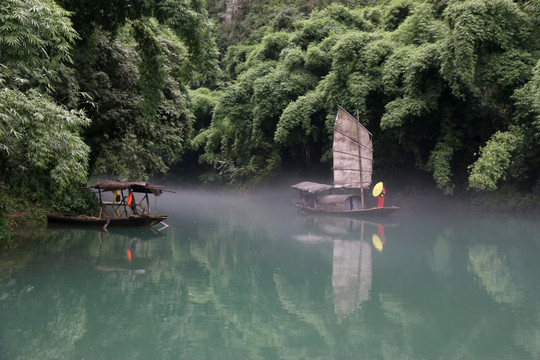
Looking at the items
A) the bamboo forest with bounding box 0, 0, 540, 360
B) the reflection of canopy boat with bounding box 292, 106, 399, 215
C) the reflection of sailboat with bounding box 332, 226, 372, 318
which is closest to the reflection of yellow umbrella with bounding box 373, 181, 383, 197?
the bamboo forest with bounding box 0, 0, 540, 360

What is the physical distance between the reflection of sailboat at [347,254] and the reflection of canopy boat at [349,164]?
22.8 inches

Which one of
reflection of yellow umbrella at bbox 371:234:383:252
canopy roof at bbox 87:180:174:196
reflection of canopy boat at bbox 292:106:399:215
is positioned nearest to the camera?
reflection of yellow umbrella at bbox 371:234:383:252

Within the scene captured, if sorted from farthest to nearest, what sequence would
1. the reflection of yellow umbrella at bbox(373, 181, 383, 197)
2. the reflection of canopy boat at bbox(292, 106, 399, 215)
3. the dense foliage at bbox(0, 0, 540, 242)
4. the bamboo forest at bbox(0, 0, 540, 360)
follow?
the reflection of canopy boat at bbox(292, 106, 399, 215), the reflection of yellow umbrella at bbox(373, 181, 383, 197), the dense foliage at bbox(0, 0, 540, 242), the bamboo forest at bbox(0, 0, 540, 360)

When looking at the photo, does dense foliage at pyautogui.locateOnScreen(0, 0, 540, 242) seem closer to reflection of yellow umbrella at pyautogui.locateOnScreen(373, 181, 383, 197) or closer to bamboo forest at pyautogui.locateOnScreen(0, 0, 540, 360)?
bamboo forest at pyautogui.locateOnScreen(0, 0, 540, 360)

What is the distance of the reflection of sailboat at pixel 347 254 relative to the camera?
4.92 metres

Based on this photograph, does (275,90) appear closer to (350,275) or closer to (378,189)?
(378,189)

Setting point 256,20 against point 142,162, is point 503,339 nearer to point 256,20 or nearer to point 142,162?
point 142,162

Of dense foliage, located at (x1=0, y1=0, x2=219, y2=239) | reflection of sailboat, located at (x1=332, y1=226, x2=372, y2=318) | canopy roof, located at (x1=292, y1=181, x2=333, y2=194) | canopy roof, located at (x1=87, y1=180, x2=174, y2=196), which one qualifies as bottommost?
reflection of sailboat, located at (x1=332, y1=226, x2=372, y2=318)

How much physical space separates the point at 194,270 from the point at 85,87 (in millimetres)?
4557

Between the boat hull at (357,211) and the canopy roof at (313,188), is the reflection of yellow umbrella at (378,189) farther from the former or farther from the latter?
the canopy roof at (313,188)

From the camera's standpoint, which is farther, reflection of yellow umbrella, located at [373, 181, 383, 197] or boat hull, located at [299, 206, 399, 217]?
reflection of yellow umbrella, located at [373, 181, 383, 197]

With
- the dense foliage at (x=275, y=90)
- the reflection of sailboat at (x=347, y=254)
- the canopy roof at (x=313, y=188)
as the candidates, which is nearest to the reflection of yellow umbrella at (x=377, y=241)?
the reflection of sailboat at (x=347, y=254)

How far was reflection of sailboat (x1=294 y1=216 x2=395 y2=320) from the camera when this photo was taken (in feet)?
16.1

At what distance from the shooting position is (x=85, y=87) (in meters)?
8.82
